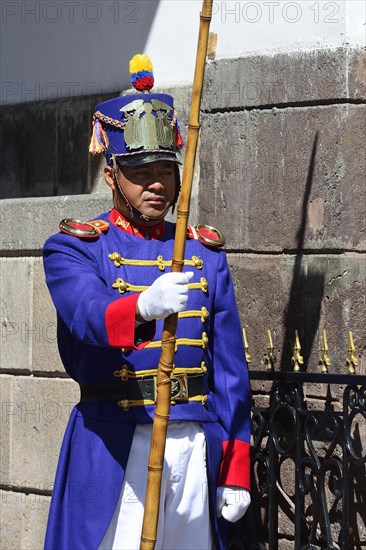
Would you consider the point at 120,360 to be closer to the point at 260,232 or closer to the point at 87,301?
the point at 87,301

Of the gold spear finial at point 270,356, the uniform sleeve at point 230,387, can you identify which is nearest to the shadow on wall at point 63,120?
the gold spear finial at point 270,356

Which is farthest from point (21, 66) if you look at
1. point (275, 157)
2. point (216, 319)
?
point (216, 319)

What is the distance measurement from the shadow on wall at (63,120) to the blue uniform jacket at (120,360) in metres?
1.69

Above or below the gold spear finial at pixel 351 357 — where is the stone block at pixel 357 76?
above

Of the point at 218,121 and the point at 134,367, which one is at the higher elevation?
the point at 218,121

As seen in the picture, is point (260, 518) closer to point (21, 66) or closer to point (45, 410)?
point (45, 410)

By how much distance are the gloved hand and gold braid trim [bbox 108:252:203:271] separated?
0.37 meters

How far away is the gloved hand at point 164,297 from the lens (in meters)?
4.28

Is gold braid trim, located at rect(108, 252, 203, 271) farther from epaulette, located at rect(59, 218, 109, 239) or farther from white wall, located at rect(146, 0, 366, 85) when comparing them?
white wall, located at rect(146, 0, 366, 85)

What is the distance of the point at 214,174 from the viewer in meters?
5.84

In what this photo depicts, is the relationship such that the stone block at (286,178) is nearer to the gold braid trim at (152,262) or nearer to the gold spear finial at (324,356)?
the gold spear finial at (324,356)

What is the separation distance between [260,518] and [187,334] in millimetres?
1205

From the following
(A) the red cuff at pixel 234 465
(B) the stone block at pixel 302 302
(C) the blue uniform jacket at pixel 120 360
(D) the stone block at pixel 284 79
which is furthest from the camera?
(D) the stone block at pixel 284 79

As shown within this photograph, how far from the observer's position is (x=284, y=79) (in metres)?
5.69
